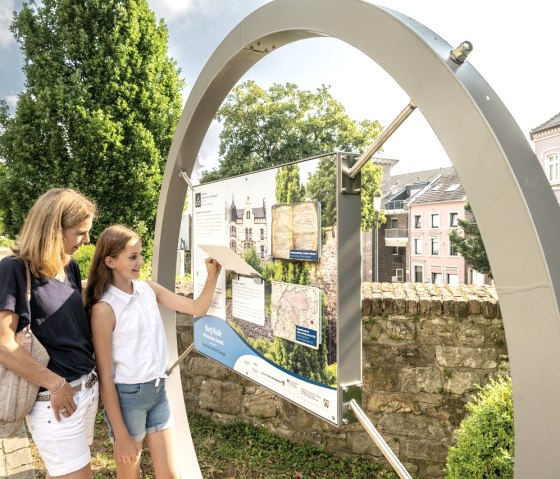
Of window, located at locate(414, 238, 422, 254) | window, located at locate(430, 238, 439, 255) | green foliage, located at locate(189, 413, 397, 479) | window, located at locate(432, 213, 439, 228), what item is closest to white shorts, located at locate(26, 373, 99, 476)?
green foliage, located at locate(189, 413, 397, 479)

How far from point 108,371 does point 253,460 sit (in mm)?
2579

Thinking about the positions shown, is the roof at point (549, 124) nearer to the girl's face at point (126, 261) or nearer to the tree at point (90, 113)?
the tree at point (90, 113)

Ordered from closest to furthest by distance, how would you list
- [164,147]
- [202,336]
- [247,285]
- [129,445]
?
[129,445], [247,285], [202,336], [164,147]

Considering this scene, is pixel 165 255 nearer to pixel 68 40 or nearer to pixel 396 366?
pixel 396 366

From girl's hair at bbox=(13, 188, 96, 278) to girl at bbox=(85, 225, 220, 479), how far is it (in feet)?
0.95

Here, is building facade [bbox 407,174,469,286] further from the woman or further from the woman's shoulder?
the woman's shoulder

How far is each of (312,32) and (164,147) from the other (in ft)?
33.8

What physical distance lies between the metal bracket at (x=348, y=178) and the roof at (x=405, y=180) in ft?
153

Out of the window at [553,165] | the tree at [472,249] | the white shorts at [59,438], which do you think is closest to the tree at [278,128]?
the tree at [472,249]

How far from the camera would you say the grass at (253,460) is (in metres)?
4.00

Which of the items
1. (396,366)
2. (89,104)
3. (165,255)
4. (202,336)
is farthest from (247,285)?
(89,104)

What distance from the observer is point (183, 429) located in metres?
3.57

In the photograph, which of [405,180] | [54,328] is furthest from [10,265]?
[405,180]

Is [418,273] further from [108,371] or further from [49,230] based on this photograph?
[49,230]
